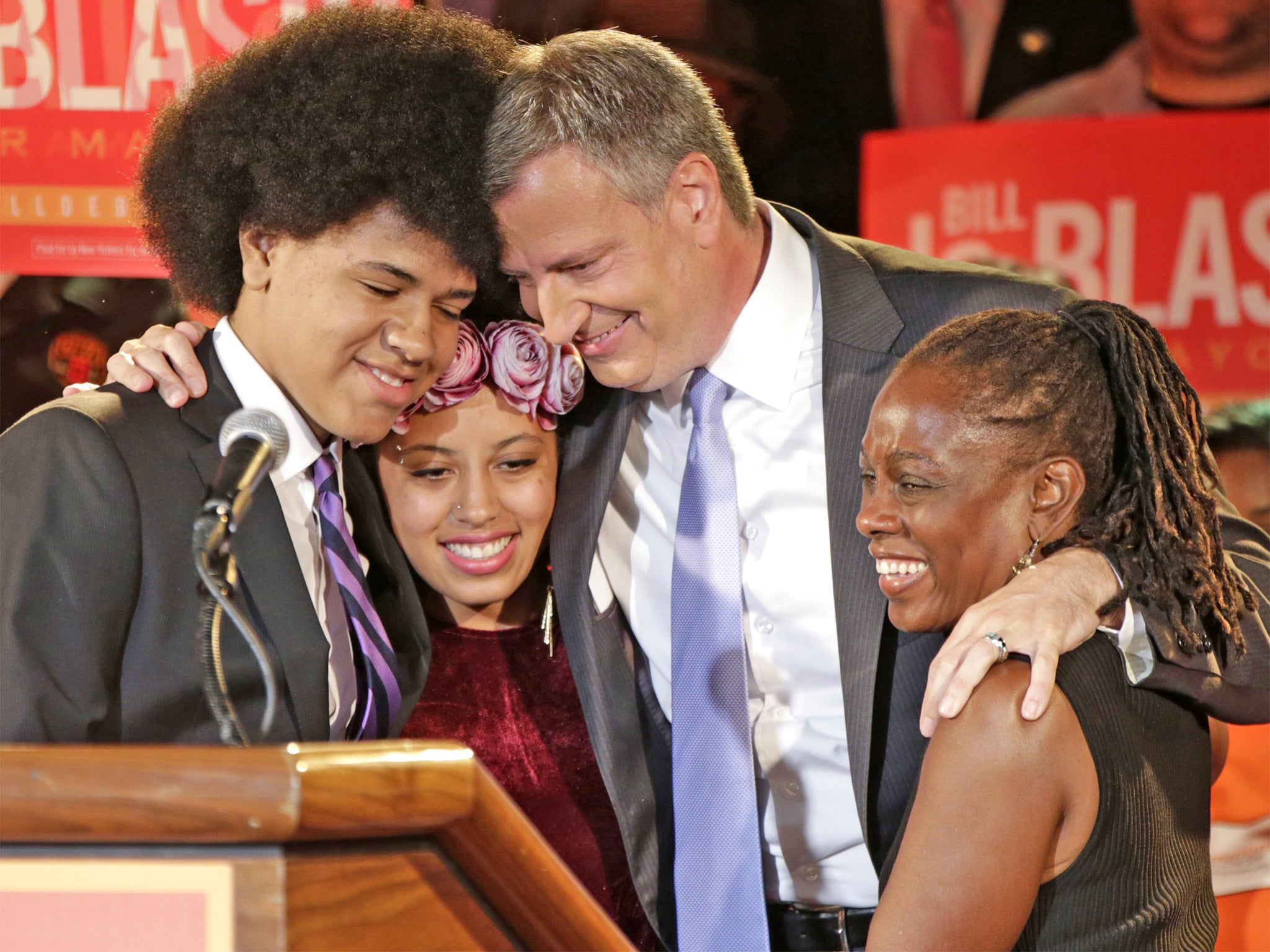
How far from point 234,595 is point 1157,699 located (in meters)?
1.32

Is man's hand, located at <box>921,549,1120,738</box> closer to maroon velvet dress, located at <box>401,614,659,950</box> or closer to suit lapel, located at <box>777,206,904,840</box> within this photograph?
suit lapel, located at <box>777,206,904,840</box>

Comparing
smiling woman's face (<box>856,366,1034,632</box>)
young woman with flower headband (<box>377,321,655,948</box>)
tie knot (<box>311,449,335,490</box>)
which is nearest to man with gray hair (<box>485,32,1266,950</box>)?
young woman with flower headband (<box>377,321,655,948</box>)

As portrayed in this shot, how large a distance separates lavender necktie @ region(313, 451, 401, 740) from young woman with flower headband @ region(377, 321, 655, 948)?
305mm

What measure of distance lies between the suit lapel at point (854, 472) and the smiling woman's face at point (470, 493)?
61 cm

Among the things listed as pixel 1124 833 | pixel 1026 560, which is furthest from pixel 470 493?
pixel 1124 833

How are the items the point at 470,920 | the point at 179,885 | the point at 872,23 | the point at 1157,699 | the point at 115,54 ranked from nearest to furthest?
the point at 179,885 < the point at 470,920 < the point at 1157,699 < the point at 115,54 < the point at 872,23

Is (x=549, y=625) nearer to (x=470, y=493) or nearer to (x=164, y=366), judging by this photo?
(x=470, y=493)

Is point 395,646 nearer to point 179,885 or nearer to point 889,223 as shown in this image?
point 179,885

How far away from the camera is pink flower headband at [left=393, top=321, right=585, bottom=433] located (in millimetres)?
2463

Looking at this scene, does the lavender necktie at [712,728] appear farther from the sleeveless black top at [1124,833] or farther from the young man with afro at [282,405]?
the sleeveless black top at [1124,833]

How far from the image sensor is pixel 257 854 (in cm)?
92

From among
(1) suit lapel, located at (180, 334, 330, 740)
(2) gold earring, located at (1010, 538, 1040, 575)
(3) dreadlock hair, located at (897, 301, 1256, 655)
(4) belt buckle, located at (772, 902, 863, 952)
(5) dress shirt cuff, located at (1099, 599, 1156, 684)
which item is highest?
(3) dreadlock hair, located at (897, 301, 1256, 655)

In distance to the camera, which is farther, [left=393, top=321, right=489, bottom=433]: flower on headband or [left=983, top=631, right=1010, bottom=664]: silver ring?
[left=393, top=321, right=489, bottom=433]: flower on headband

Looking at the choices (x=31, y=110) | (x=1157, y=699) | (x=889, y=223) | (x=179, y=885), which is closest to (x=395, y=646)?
(x=1157, y=699)
